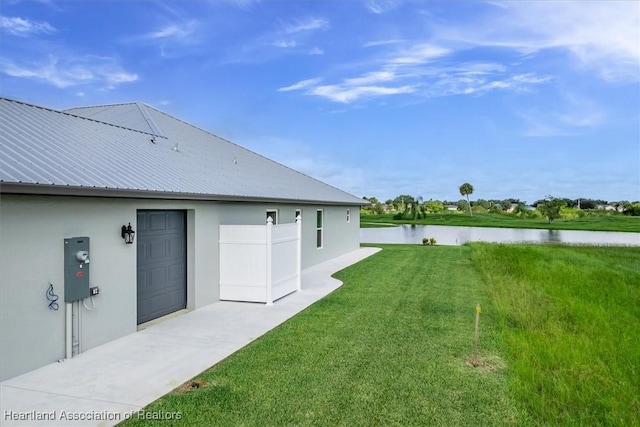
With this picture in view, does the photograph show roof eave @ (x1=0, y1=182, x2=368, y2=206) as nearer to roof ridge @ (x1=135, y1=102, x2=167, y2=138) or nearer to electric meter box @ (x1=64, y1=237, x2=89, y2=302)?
electric meter box @ (x1=64, y1=237, x2=89, y2=302)

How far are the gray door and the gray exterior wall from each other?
0.52ft

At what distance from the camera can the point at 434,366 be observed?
541cm

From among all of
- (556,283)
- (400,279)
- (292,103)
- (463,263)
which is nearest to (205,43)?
(292,103)

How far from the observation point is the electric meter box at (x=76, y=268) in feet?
18.0

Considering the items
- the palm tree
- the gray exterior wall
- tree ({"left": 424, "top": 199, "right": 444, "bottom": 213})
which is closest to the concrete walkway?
the gray exterior wall

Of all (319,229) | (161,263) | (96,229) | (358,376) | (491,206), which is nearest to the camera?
(358,376)

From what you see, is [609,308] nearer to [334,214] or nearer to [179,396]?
[179,396]

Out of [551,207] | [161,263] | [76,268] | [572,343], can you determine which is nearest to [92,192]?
[76,268]

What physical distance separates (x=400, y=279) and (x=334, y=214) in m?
6.19

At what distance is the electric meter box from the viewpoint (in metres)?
5.49

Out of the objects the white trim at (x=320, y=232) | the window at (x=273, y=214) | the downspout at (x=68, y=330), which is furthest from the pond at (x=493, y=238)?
the downspout at (x=68, y=330)

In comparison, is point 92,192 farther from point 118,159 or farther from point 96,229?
point 118,159

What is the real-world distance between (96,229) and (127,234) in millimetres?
539

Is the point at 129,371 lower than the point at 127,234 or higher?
lower
